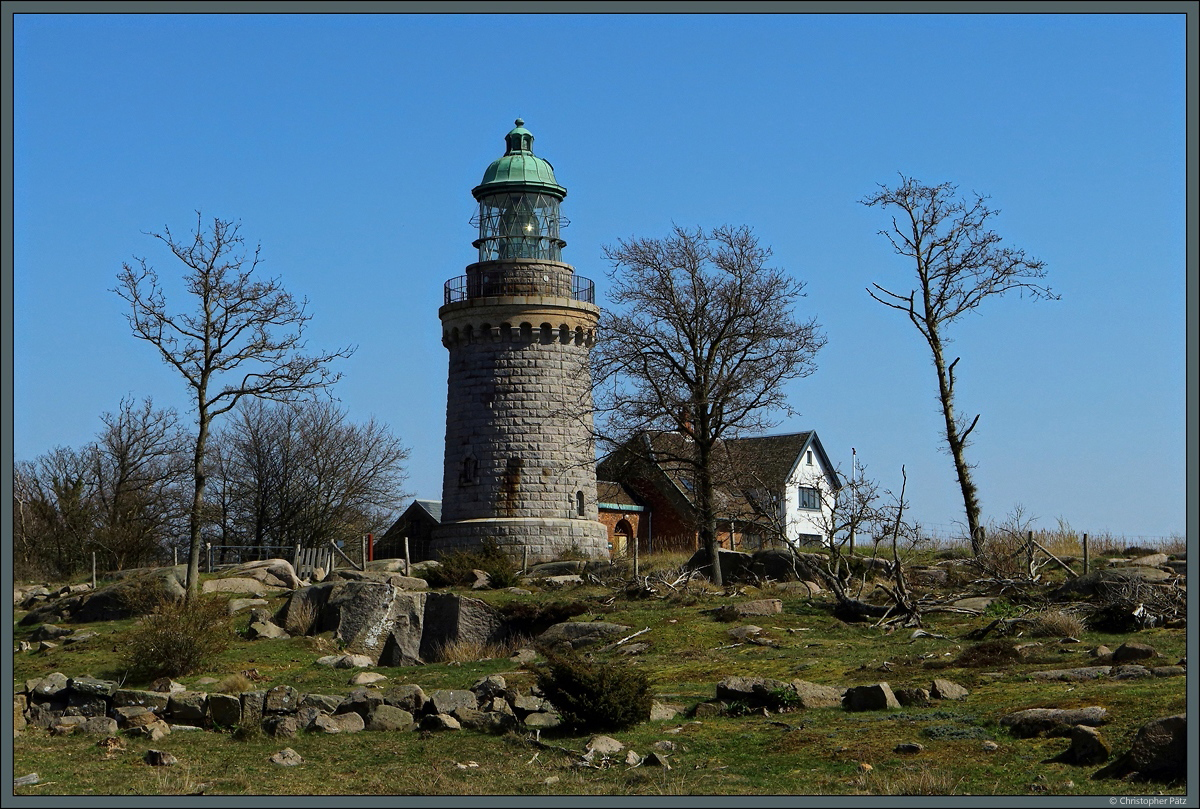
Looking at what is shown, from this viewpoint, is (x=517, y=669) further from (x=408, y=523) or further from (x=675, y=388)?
(x=408, y=523)

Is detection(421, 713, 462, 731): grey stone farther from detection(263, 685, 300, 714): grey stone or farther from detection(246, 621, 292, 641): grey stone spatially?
detection(246, 621, 292, 641): grey stone

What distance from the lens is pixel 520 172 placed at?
42.6m

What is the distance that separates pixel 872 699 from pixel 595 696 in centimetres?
322

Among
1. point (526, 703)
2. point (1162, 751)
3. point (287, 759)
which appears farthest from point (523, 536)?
point (1162, 751)

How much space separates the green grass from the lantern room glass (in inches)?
903

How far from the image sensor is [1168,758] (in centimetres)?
1205

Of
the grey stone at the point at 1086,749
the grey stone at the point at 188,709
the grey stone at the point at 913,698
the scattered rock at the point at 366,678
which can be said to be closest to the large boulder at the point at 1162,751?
the grey stone at the point at 1086,749

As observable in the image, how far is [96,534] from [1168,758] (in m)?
43.1

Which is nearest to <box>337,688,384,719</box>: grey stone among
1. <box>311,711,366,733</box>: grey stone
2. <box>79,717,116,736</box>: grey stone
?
<box>311,711,366,733</box>: grey stone

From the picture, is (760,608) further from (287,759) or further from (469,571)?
(287,759)

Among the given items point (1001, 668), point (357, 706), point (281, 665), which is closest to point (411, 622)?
point (281, 665)

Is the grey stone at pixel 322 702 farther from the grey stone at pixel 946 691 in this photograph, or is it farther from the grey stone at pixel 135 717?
the grey stone at pixel 946 691

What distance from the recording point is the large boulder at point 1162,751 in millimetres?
12000

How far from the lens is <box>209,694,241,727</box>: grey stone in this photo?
58.2 ft
